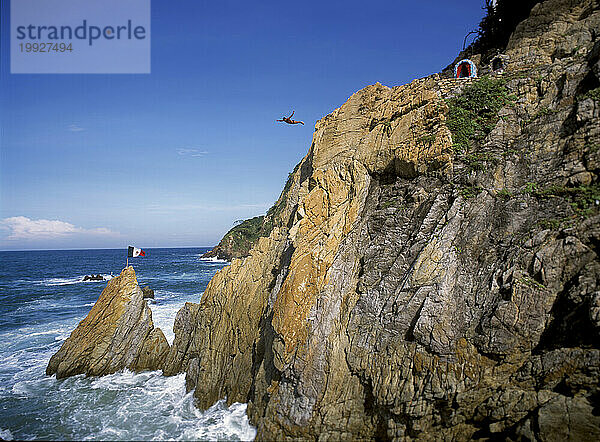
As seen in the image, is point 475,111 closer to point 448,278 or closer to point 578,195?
point 578,195

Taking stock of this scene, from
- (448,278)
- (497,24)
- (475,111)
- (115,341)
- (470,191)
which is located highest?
(497,24)

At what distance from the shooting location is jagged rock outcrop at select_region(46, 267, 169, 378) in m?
15.5

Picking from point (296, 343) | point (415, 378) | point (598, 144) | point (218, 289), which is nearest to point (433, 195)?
point (598, 144)

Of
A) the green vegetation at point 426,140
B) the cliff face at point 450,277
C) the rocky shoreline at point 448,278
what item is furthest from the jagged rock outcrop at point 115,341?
the green vegetation at point 426,140

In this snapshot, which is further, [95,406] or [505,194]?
[95,406]

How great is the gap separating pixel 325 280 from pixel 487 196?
496 cm

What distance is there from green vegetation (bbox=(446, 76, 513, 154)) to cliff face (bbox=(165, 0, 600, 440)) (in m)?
0.04

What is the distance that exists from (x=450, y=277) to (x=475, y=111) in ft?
19.1

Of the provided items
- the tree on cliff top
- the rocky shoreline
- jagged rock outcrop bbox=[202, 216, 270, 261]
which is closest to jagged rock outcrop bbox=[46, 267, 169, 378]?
the rocky shoreline

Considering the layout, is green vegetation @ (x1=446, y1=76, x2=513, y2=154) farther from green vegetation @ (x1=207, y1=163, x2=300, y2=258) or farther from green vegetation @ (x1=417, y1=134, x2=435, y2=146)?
green vegetation @ (x1=207, y1=163, x2=300, y2=258)

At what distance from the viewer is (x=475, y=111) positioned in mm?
11406

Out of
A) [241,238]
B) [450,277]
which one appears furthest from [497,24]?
[241,238]

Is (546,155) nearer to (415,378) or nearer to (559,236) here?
(559,236)

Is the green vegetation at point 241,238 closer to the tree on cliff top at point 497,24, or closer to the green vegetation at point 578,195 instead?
the tree on cliff top at point 497,24
